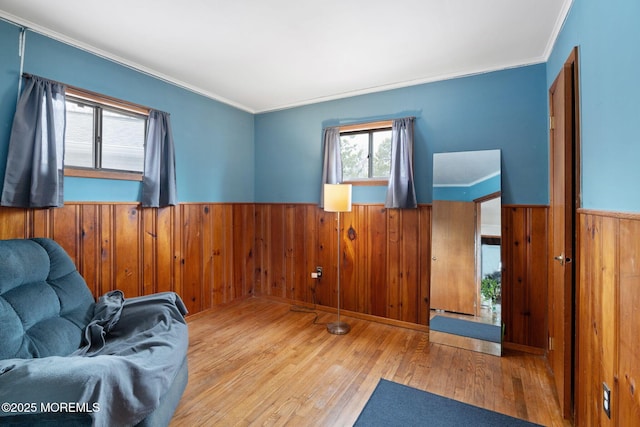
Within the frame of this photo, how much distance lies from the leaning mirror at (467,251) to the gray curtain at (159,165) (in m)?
2.63

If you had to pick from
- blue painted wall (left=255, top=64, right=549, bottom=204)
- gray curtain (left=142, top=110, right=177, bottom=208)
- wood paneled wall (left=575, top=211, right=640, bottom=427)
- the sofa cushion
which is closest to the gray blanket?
the sofa cushion

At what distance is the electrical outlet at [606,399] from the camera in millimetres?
1267

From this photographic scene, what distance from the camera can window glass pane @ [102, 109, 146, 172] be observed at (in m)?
2.61

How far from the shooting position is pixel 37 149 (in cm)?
211

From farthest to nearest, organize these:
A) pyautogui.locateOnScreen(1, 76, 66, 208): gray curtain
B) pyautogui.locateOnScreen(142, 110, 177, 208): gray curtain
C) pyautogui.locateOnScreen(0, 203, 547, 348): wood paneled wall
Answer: pyautogui.locateOnScreen(142, 110, 177, 208): gray curtain
pyautogui.locateOnScreen(0, 203, 547, 348): wood paneled wall
pyautogui.locateOnScreen(1, 76, 66, 208): gray curtain

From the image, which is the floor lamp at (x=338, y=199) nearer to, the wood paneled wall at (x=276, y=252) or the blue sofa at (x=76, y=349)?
A: the wood paneled wall at (x=276, y=252)

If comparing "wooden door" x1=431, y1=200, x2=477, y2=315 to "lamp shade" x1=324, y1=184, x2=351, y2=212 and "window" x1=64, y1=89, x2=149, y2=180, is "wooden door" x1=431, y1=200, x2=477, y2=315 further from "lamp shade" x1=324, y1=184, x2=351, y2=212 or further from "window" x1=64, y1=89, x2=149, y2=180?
"window" x1=64, y1=89, x2=149, y2=180

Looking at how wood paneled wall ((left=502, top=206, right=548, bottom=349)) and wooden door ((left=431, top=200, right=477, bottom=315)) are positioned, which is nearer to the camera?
wood paneled wall ((left=502, top=206, right=548, bottom=349))

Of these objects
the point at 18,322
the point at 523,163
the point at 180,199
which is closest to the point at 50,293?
the point at 18,322

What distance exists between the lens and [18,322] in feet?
5.16

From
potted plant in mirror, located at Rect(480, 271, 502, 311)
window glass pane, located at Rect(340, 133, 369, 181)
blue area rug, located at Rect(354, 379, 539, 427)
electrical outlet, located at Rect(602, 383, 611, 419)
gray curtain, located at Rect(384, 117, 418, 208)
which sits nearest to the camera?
electrical outlet, located at Rect(602, 383, 611, 419)

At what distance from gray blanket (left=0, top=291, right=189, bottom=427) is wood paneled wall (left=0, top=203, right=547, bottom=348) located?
96 centimetres

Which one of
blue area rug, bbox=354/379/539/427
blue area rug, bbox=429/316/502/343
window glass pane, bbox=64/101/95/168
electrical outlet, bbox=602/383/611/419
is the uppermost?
window glass pane, bbox=64/101/95/168

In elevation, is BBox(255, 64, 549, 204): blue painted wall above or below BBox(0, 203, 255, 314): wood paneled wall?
above
